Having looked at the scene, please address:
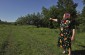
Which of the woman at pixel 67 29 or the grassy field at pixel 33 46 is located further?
the grassy field at pixel 33 46

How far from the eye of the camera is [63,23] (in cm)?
1097

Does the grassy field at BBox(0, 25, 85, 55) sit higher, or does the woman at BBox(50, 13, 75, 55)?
the woman at BBox(50, 13, 75, 55)

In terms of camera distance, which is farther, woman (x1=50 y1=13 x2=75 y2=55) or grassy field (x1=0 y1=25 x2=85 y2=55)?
grassy field (x1=0 y1=25 x2=85 y2=55)

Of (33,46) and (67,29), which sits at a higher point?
(67,29)

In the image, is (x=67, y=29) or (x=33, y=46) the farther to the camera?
(x=33, y=46)

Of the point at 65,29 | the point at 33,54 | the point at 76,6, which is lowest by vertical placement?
the point at 33,54

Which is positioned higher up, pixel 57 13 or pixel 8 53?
pixel 57 13

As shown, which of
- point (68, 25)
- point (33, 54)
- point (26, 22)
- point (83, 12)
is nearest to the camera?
point (68, 25)

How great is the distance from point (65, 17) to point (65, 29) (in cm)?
60

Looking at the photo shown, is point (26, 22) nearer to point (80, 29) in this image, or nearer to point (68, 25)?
point (80, 29)

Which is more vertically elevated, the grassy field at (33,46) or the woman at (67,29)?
the woman at (67,29)

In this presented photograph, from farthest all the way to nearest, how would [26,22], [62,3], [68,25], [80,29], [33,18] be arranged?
[26,22]
[33,18]
[62,3]
[80,29]
[68,25]

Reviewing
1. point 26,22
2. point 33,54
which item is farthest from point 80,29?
point 26,22

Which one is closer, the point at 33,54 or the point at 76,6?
the point at 33,54
